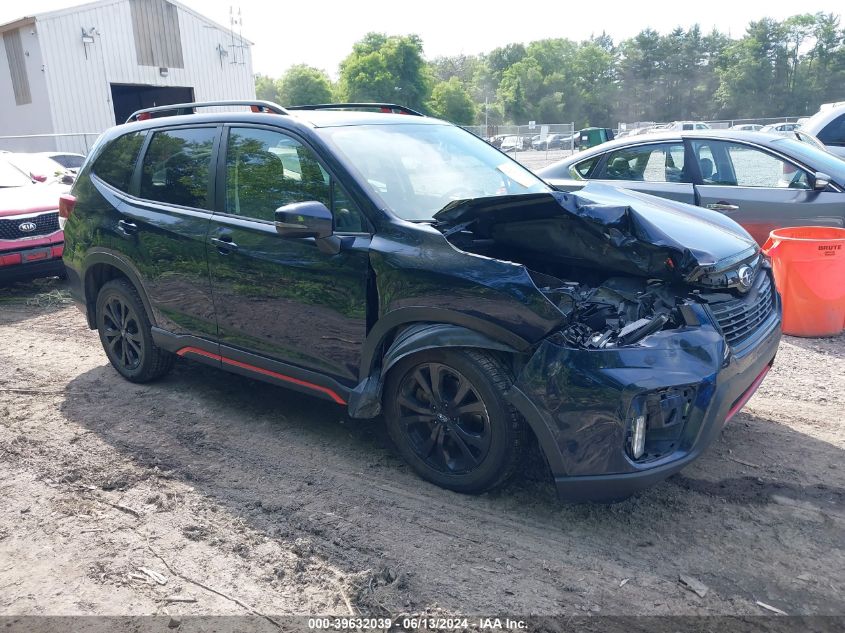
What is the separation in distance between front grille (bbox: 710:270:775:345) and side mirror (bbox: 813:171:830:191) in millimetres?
3063

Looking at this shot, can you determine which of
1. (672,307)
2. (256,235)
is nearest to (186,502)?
(256,235)

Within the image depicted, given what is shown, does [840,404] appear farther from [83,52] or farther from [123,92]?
[123,92]

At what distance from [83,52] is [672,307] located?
1130 inches

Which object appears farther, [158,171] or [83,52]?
[83,52]

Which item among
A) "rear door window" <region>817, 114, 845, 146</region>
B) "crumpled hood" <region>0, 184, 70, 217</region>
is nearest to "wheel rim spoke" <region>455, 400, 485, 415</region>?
"crumpled hood" <region>0, 184, 70, 217</region>

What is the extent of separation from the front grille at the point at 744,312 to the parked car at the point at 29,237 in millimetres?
7901

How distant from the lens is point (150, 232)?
473 cm

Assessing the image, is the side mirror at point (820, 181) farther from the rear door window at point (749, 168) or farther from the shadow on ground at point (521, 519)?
the shadow on ground at point (521, 519)

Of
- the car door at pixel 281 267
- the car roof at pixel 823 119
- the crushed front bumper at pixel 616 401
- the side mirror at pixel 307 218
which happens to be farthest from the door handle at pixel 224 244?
the car roof at pixel 823 119

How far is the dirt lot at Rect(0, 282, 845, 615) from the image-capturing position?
9.45 feet

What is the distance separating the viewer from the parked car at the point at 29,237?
8406 millimetres

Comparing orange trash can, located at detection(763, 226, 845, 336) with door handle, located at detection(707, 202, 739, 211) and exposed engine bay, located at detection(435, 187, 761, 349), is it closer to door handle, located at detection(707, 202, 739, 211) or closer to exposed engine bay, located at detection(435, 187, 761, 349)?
door handle, located at detection(707, 202, 739, 211)

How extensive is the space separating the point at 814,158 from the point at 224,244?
217 inches

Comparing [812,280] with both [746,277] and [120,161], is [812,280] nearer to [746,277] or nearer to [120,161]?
[746,277]
